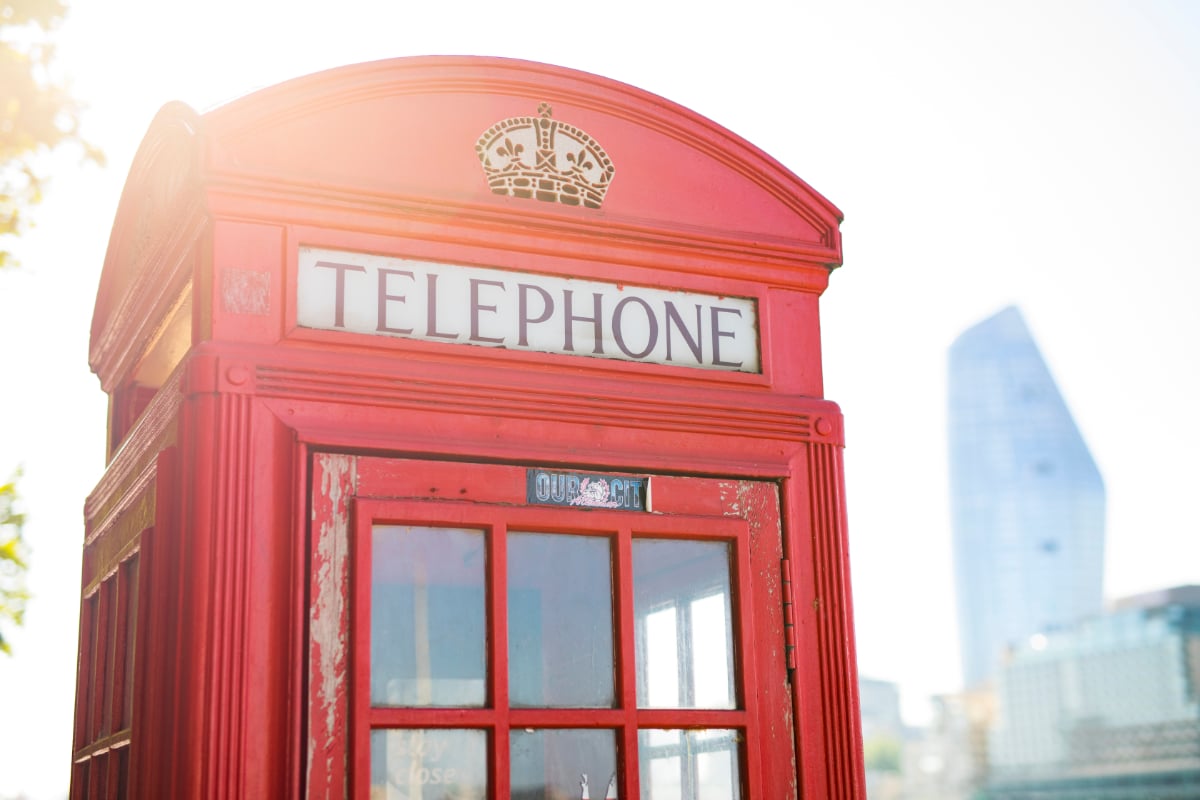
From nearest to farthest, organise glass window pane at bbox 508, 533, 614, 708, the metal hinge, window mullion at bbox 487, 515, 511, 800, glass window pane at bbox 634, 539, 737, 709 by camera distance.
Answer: window mullion at bbox 487, 515, 511, 800 < glass window pane at bbox 508, 533, 614, 708 < glass window pane at bbox 634, 539, 737, 709 < the metal hinge

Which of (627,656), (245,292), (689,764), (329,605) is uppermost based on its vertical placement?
(245,292)

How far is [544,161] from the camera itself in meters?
3.54

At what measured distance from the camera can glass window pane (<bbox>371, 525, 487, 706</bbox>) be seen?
9.96 ft

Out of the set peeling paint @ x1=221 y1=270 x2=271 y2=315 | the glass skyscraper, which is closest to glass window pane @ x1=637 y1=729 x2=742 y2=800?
peeling paint @ x1=221 y1=270 x2=271 y2=315

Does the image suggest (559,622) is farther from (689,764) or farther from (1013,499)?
(1013,499)

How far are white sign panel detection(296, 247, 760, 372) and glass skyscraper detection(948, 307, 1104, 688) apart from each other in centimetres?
13604

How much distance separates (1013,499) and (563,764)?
147 meters

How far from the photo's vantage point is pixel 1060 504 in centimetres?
14225


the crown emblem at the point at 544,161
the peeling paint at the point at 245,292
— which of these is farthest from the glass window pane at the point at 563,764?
the crown emblem at the point at 544,161

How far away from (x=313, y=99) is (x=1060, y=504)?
482ft

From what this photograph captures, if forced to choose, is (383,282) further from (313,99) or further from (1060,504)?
(1060,504)

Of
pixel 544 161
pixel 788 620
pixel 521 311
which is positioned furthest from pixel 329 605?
pixel 544 161

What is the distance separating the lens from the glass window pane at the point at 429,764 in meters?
2.97

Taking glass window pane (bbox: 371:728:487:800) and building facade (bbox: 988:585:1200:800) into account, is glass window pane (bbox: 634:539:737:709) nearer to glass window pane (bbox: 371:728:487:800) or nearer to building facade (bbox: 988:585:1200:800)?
glass window pane (bbox: 371:728:487:800)
